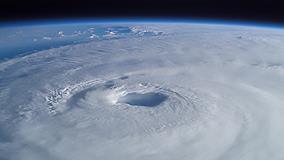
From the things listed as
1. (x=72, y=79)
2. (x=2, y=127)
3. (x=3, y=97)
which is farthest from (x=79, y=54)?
(x=2, y=127)

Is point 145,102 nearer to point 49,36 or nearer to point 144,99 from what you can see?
point 144,99

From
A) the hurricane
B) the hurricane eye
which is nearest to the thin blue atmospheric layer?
the hurricane

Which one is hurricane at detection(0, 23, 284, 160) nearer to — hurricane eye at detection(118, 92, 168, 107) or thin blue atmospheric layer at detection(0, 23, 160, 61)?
hurricane eye at detection(118, 92, 168, 107)

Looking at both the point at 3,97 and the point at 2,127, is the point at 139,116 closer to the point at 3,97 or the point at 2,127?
the point at 2,127

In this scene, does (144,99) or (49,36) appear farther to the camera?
(49,36)

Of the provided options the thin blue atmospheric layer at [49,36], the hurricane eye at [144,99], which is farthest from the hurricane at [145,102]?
the thin blue atmospheric layer at [49,36]

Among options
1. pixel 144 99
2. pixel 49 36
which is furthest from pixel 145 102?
pixel 49 36
